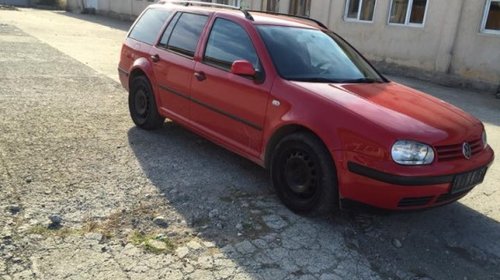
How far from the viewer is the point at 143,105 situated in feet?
19.5

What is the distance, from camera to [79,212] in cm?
364

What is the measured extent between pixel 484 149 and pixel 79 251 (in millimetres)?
3381

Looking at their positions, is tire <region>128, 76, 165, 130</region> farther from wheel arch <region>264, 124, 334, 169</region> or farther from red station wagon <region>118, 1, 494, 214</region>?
wheel arch <region>264, 124, 334, 169</region>

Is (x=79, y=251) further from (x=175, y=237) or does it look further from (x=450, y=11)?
(x=450, y=11)

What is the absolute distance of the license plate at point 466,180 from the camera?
3510 millimetres

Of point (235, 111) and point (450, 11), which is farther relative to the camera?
point (450, 11)

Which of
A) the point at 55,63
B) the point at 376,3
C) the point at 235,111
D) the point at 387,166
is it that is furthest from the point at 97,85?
the point at 376,3

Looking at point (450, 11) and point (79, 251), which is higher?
point (450, 11)

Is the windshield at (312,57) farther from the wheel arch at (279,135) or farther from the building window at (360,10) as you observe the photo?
the building window at (360,10)

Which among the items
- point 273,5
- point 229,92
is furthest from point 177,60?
point 273,5

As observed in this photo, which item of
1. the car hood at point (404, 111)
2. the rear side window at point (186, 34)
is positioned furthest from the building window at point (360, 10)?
the car hood at point (404, 111)

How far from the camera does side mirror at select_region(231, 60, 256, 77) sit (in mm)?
4102

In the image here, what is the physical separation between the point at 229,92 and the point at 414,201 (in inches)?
78.4

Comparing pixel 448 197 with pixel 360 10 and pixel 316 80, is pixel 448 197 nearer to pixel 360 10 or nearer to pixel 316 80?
pixel 316 80
